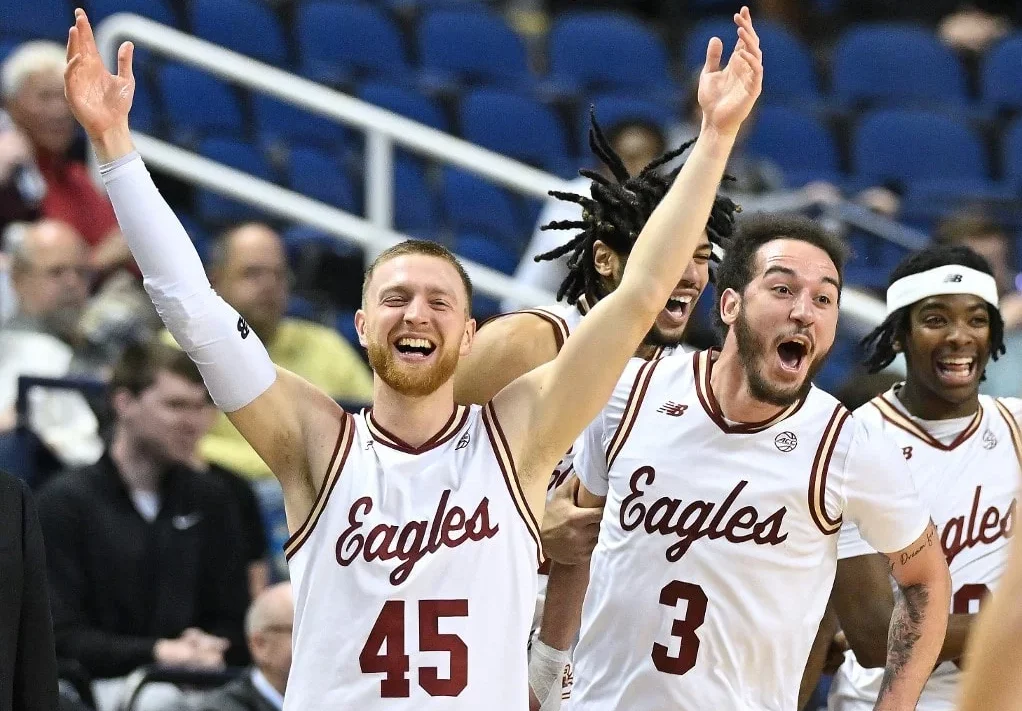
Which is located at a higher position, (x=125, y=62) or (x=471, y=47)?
(x=471, y=47)

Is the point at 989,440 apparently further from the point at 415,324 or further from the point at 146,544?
the point at 146,544

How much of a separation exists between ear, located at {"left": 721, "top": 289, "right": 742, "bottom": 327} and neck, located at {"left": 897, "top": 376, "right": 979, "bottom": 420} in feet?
2.88

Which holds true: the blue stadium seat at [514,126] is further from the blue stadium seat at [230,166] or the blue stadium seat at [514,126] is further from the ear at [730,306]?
the ear at [730,306]

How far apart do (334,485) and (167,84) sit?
6.20 metres

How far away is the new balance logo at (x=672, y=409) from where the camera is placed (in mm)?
3912

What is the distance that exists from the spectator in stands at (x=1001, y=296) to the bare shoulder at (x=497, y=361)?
2842mm

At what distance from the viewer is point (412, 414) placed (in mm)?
3537

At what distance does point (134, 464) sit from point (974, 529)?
2.96 m

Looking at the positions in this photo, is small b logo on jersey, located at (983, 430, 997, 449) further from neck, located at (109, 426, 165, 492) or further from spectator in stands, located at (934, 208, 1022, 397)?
neck, located at (109, 426, 165, 492)

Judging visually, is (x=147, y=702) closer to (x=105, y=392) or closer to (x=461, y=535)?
(x=105, y=392)

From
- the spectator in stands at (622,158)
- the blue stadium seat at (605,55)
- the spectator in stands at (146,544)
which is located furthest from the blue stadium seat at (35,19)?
the spectator in stands at (146,544)

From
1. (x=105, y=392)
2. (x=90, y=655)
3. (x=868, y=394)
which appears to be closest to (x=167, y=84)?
(x=105, y=392)

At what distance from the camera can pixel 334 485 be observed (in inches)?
137

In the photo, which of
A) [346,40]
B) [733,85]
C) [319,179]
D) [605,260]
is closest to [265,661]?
[605,260]
